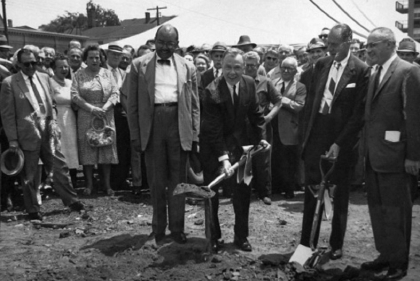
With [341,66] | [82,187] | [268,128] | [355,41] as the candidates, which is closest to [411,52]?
[355,41]

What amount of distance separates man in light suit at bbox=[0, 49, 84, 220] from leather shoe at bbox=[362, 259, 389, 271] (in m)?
4.41

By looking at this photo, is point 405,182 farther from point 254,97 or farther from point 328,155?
point 254,97

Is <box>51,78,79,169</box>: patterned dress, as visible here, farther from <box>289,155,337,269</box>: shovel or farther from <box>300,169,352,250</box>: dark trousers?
<box>289,155,337,269</box>: shovel

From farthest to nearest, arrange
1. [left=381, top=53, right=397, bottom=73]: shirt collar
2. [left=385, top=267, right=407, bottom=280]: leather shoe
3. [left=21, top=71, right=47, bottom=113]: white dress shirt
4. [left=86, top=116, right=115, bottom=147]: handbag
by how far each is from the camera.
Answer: [left=86, top=116, right=115, bottom=147]: handbag, [left=21, top=71, right=47, bottom=113]: white dress shirt, [left=381, top=53, right=397, bottom=73]: shirt collar, [left=385, top=267, right=407, bottom=280]: leather shoe

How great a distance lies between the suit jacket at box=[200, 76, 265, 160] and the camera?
6.31 metres

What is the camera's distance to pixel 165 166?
6789 mm

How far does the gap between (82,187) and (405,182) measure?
19.6 ft

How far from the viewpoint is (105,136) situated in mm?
9383

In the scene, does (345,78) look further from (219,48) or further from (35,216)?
(35,216)

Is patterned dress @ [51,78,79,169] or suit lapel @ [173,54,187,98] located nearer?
suit lapel @ [173,54,187,98]

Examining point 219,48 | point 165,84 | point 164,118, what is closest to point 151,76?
point 165,84

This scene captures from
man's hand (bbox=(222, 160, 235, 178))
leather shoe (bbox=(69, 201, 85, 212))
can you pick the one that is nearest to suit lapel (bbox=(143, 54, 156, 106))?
man's hand (bbox=(222, 160, 235, 178))

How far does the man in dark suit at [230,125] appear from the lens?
247 inches

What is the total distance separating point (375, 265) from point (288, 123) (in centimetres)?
395
